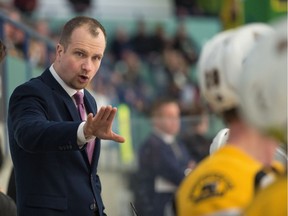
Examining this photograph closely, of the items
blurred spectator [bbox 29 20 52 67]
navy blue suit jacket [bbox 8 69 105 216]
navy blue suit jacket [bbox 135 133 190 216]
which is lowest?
navy blue suit jacket [bbox 135 133 190 216]

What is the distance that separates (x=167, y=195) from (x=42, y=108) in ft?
18.5

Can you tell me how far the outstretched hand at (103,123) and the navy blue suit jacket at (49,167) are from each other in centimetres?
44

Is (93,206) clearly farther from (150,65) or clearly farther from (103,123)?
(150,65)

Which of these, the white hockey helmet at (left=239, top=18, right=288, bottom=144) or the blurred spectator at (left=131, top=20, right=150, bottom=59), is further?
the blurred spectator at (left=131, top=20, right=150, bottom=59)

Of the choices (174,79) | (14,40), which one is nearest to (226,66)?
(14,40)

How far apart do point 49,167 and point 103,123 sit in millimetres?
767

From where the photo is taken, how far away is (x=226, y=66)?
12.9 feet

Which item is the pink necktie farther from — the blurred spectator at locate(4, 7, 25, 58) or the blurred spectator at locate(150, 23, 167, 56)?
the blurred spectator at locate(150, 23, 167, 56)

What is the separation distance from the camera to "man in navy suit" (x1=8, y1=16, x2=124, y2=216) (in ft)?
17.7

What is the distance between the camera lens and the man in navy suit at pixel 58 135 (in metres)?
5.41

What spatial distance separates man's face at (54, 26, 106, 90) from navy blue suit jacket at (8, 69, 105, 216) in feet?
0.29

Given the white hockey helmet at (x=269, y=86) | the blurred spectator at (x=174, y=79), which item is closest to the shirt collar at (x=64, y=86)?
the white hockey helmet at (x=269, y=86)

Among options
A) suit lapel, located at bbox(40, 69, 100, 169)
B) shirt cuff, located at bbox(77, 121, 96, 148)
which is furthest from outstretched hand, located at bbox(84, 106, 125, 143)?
suit lapel, located at bbox(40, 69, 100, 169)

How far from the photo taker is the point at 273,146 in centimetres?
382
